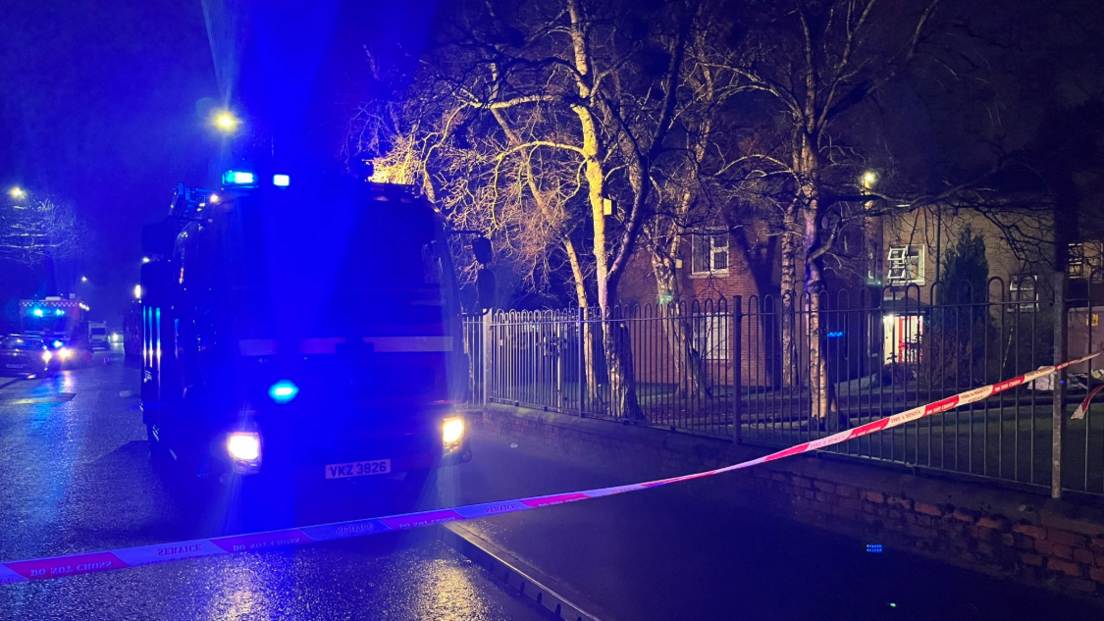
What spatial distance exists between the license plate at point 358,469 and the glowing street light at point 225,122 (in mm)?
11548

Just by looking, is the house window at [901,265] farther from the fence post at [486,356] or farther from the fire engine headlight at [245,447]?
the fence post at [486,356]

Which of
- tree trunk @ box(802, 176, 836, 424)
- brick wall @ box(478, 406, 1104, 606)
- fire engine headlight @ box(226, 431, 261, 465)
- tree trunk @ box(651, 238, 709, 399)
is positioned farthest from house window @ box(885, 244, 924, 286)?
fire engine headlight @ box(226, 431, 261, 465)

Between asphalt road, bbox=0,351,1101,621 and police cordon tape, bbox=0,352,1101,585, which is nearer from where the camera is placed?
police cordon tape, bbox=0,352,1101,585

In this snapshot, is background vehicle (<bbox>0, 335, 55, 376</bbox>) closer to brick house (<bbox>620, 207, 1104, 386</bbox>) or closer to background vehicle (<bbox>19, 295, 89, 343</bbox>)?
background vehicle (<bbox>19, 295, 89, 343</bbox>)

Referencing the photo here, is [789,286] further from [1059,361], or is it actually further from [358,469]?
[358,469]

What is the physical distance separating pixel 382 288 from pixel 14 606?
3.66 metres

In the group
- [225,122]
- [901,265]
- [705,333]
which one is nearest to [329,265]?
[705,333]

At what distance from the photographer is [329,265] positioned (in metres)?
7.39

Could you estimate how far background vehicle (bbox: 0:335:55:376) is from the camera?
30.4m

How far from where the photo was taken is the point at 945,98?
11.7 metres

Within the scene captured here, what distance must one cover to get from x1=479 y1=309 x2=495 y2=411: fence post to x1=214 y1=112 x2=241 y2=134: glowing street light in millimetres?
7069

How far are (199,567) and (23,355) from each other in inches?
1160

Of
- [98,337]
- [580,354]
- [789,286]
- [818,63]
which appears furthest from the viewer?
[98,337]

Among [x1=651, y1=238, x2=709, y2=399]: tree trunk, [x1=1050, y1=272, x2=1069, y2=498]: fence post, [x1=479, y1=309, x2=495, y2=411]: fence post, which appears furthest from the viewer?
[x1=479, y1=309, x2=495, y2=411]: fence post
